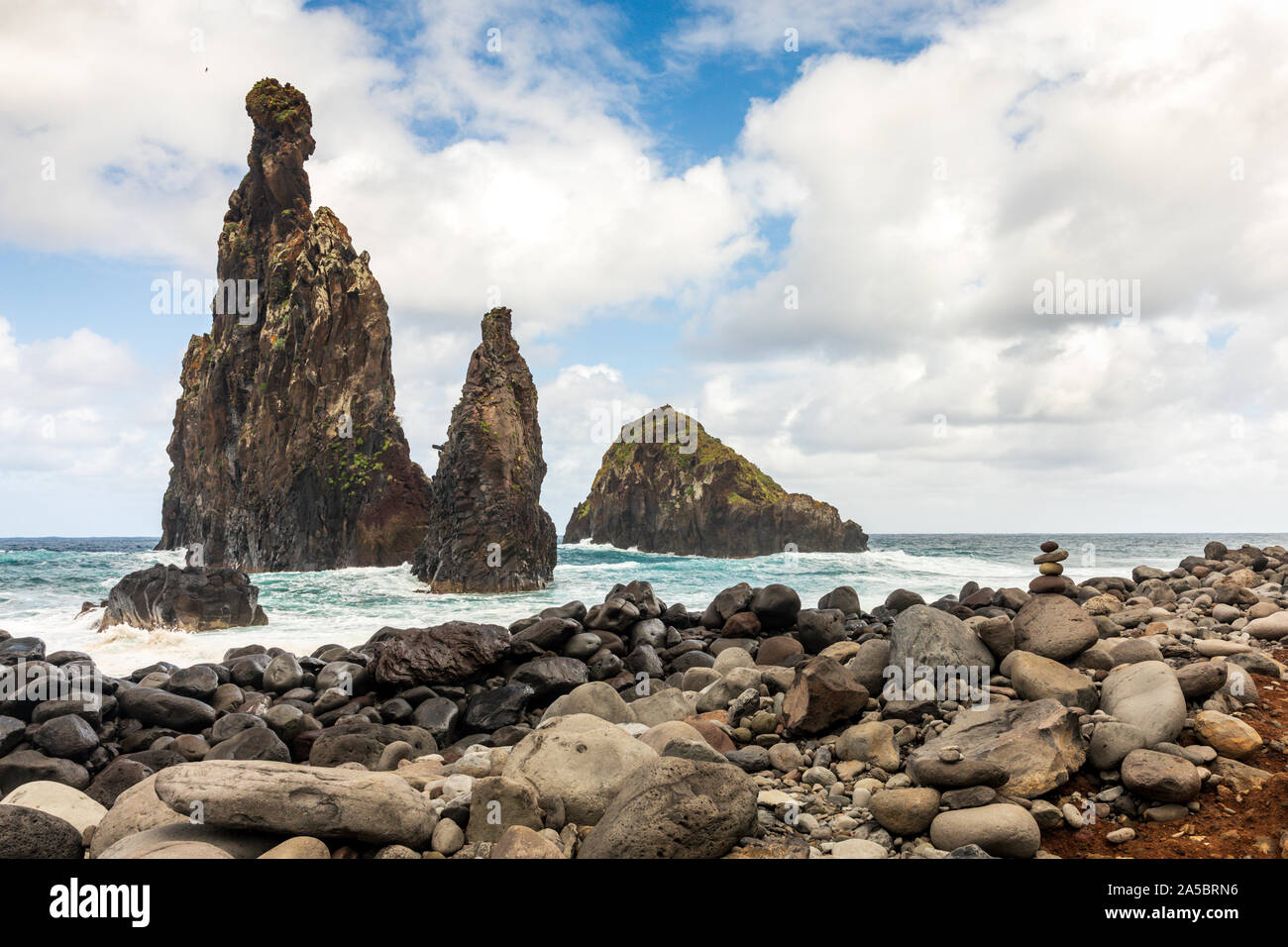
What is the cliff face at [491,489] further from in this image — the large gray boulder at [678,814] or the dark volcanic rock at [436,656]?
the large gray boulder at [678,814]

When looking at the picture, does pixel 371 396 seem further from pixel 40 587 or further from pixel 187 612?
pixel 187 612

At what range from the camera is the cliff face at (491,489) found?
30719mm

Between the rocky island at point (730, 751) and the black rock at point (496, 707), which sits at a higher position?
the rocky island at point (730, 751)

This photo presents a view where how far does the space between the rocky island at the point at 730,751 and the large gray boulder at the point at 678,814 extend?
0.04 ft

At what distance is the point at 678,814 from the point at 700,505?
64566 millimetres

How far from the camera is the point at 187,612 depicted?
20.5 metres

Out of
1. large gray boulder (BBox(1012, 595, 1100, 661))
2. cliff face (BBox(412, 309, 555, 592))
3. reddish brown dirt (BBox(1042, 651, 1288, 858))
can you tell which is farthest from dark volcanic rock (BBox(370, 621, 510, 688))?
cliff face (BBox(412, 309, 555, 592))

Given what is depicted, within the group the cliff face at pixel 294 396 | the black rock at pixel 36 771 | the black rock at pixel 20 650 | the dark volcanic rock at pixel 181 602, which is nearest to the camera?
the black rock at pixel 36 771

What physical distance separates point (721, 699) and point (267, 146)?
59357 mm

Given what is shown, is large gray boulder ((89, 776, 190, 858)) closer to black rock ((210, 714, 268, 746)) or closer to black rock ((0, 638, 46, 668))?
black rock ((210, 714, 268, 746))

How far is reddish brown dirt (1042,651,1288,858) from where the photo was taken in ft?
14.1

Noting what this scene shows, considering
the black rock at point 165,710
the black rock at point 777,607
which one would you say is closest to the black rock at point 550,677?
the black rock at point 777,607

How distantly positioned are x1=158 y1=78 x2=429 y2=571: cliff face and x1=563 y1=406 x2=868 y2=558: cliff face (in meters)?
27.9
